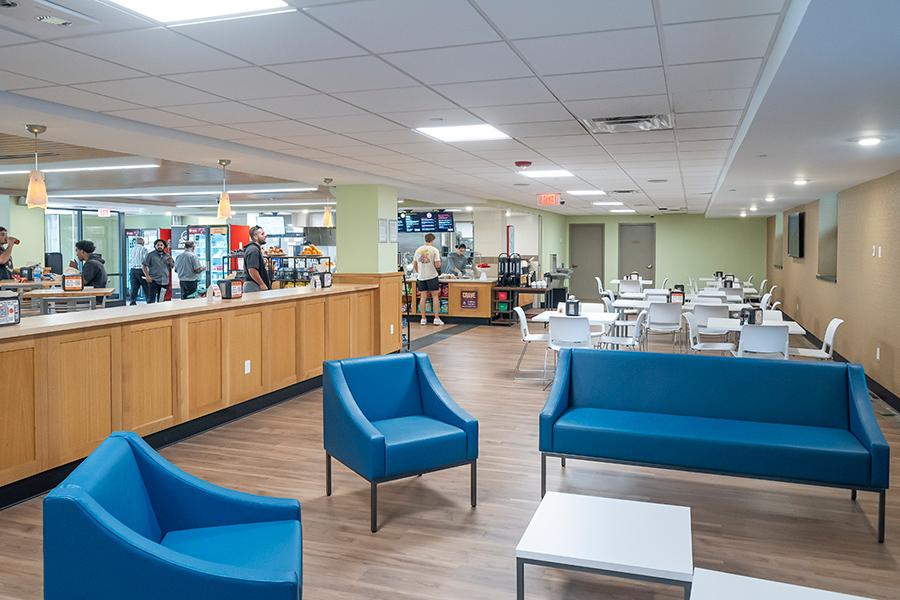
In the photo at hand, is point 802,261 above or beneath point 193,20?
beneath

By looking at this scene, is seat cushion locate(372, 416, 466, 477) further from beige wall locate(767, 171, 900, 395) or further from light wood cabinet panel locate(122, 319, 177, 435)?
beige wall locate(767, 171, 900, 395)

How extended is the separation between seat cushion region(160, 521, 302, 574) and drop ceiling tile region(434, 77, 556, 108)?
271 centimetres

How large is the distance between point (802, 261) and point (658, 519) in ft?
35.3

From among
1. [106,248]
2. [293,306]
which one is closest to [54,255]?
[106,248]

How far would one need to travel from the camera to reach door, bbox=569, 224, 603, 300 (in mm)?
20625

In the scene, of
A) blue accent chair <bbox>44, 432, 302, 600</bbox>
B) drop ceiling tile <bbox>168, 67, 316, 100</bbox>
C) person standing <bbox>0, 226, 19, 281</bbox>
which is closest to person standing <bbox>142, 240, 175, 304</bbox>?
person standing <bbox>0, 226, 19, 281</bbox>

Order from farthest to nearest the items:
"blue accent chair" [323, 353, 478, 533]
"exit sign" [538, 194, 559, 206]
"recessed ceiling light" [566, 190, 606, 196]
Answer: "exit sign" [538, 194, 559, 206], "recessed ceiling light" [566, 190, 606, 196], "blue accent chair" [323, 353, 478, 533]

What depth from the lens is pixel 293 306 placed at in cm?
707

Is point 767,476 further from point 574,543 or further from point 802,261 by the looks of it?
point 802,261

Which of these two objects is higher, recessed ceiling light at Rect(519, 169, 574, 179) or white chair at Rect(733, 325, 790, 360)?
recessed ceiling light at Rect(519, 169, 574, 179)

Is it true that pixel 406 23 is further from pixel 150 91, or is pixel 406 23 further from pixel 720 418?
pixel 720 418

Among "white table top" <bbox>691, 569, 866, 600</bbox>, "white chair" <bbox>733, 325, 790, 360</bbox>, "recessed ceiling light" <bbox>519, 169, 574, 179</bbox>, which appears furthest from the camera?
"recessed ceiling light" <bbox>519, 169, 574, 179</bbox>

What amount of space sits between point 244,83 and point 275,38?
3.05 feet

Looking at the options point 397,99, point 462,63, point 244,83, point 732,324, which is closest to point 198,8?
point 244,83
